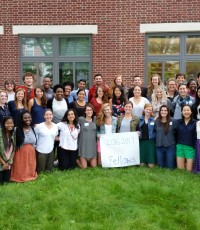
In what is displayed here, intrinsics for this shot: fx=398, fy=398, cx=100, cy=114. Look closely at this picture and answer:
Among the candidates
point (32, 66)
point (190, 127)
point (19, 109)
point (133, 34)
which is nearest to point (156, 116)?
point (190, 127)

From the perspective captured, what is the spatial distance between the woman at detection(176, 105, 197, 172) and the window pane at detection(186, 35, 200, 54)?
6.14m

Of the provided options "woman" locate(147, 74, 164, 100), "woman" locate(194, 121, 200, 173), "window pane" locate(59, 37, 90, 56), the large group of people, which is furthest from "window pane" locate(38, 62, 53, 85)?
"woman" locate(194, 121, 200, 173)

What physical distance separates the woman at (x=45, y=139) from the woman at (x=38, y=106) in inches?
7.0

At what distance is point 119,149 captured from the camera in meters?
8.06

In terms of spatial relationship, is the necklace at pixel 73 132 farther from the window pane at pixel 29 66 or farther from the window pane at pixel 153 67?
the window pane at pixel 29 66

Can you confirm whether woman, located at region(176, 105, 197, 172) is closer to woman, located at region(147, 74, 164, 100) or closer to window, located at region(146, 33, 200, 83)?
woman, located at region(147, 74, 164, 100)

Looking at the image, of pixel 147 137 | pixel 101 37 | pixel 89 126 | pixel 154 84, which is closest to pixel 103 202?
pixel 89 126

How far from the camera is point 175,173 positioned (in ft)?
24.6

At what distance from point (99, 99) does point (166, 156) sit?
1.80 meters

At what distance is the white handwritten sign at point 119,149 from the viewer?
8.00 meters

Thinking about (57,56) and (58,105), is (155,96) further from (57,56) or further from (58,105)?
(57,56)

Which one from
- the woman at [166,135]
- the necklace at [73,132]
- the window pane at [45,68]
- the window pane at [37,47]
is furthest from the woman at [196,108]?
the window pane at [37,47]

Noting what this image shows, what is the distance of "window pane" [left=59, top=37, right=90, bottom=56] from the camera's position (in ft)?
44.0

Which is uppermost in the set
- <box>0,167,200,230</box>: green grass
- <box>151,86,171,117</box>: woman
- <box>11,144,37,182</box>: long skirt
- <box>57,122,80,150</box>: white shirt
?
<box>151,86,171,117</box>: woman
